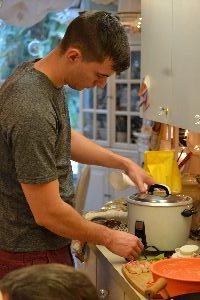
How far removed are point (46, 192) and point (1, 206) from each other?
0.72 ft

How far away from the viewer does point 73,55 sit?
2.05 m

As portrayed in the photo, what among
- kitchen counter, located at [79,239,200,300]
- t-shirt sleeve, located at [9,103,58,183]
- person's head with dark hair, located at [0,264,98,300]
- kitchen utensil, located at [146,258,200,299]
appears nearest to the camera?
person's head with dark hair, located at [0,264,98,300]

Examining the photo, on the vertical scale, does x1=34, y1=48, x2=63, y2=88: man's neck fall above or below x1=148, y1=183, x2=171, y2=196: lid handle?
above

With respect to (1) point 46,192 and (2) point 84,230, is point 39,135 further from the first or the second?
(2) point 84,230

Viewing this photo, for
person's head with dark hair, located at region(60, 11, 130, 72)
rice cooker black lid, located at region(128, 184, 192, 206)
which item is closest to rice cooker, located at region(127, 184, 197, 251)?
rice cooker black lid, located at region(128, 184, 192, 206)

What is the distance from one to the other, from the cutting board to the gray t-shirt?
257 mm

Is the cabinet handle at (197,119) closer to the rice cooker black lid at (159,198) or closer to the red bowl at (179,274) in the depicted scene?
the rice cooker black lid at (159,198)

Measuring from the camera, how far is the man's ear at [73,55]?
2.05 metres

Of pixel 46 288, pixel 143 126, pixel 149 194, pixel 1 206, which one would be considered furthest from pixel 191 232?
pixel 143 126

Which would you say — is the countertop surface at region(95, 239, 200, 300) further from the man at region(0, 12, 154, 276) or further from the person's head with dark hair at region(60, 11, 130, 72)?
the person's head with dark hair at region(60, 11, 130, 72)

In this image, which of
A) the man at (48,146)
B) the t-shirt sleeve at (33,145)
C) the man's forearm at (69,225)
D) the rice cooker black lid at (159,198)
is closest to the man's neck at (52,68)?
the man at (48,146)

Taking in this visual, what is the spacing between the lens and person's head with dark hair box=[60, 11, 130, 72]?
2.02 m

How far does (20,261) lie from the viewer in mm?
2119

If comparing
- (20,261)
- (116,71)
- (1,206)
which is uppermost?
(116,71)
